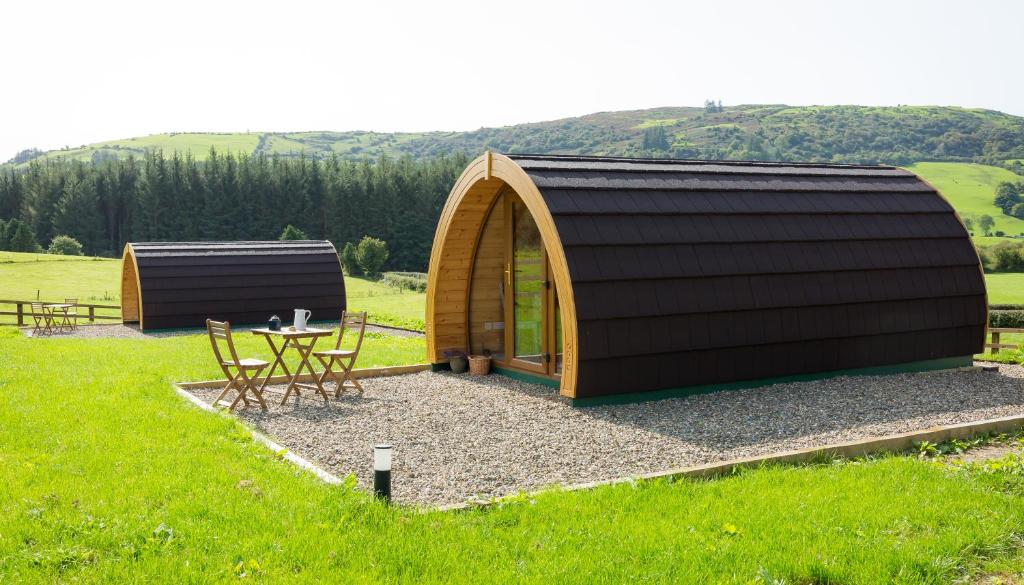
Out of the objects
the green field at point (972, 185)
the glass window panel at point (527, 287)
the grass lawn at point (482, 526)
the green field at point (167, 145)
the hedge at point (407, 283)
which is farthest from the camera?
the green field at point (167, 145)

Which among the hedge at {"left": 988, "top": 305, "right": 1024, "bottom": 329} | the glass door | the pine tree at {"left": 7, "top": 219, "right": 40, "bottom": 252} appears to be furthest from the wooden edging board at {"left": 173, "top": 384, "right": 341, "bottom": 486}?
the pine tree at {"left": 7, "top": 219, "right": 40, "bottom": 252}

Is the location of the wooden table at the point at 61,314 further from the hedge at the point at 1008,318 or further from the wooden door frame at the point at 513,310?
the hedge at the point at 1008,318

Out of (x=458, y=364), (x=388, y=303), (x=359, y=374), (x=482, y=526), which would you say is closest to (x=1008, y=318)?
(x=458, y=364)

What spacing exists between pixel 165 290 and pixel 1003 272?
1575 inches

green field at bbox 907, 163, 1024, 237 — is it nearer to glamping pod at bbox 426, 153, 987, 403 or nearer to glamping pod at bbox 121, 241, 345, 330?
glamping pod at bbox 121, 241, 345, 330

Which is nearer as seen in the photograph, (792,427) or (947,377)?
(792,427)

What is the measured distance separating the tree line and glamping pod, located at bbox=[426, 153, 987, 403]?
199ft

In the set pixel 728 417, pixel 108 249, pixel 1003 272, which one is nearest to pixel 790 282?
pixel 728 417

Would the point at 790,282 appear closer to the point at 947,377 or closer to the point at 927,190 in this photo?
the point at 947,377

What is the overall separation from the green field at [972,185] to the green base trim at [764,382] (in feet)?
227

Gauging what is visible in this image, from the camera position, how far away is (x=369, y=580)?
14.9 feet

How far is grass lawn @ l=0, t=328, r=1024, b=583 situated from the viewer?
4719mm

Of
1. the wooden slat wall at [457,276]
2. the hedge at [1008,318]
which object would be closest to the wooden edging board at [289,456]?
the wooden slat wall at [457,276]

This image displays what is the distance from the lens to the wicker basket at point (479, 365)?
40.3 ft
